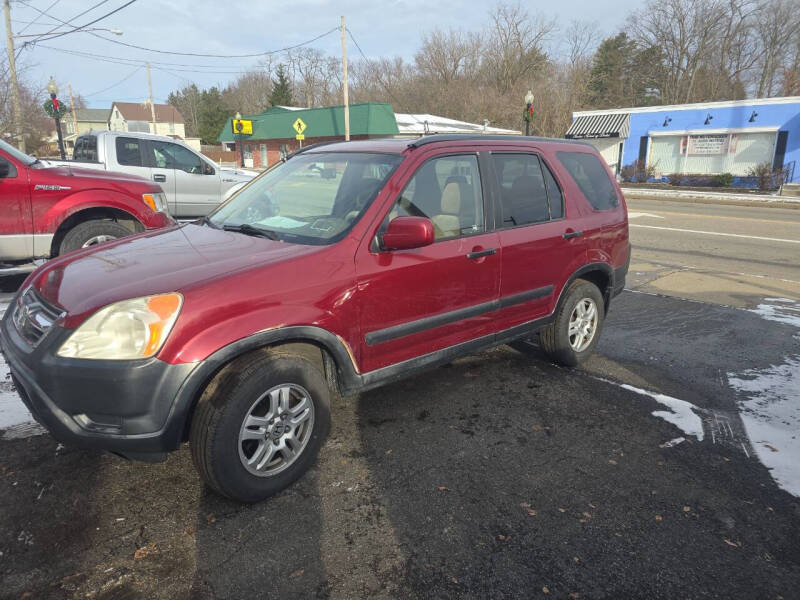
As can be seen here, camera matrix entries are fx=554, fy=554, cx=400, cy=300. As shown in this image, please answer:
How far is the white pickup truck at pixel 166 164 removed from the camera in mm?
9978

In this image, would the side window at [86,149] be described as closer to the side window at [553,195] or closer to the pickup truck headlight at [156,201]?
the pickup truck headlight at [156,201]

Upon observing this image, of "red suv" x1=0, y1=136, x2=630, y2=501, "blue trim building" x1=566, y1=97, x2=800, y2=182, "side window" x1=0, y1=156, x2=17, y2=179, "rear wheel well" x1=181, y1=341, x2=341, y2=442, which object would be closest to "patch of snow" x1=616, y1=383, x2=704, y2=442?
"red suv" x1=0, y1=136, x2=630, y2=501

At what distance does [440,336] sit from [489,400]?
830mm

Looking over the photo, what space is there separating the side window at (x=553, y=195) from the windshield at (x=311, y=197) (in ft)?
4.63

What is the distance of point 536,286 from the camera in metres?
4.11

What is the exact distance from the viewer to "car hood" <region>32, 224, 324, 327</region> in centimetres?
256

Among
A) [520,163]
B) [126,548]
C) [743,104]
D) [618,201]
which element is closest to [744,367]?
[618,201]

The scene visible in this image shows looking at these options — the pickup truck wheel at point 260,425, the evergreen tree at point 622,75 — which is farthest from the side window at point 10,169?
the evergreen tree at point 622,75

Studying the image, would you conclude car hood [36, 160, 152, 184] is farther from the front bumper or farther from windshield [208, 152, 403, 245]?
the front bumper

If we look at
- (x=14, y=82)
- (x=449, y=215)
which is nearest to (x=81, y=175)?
(x=449, y=215)

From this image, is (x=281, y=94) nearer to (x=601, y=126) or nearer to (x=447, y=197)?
(x=601, y=126)

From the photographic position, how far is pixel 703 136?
96.5 ft

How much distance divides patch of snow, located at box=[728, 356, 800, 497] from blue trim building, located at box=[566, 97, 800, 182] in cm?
2735

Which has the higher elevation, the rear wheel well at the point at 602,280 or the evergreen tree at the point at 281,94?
the evergreen tree at the point at 281,94
